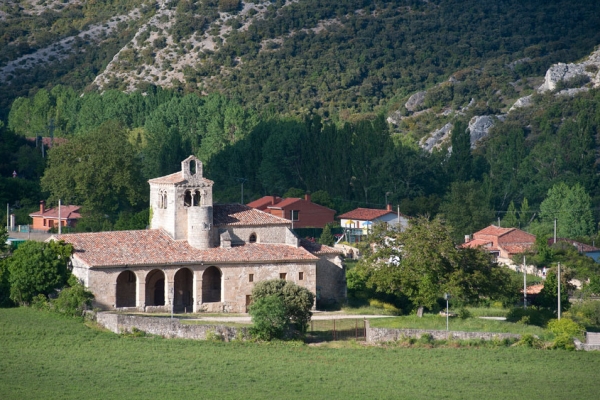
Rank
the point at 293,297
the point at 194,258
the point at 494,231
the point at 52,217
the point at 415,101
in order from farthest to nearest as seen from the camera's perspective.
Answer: the point at 415,101 → the point at 52,217 → the point at 494,231 → the point at 194,258 → the point at 293,297

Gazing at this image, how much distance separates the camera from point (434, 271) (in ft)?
224

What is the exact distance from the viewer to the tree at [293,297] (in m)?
64.4

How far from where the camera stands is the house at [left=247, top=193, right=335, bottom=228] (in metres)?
105

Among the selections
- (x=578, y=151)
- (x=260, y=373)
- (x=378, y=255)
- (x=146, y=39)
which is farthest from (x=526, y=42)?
(x=260, y=373)

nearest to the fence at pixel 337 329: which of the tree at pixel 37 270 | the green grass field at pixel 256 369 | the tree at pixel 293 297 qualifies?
the tree at pixel 293 297

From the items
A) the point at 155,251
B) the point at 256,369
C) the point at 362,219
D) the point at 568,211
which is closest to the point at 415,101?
the point at 568,211

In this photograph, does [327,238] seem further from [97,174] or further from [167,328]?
[167,328]

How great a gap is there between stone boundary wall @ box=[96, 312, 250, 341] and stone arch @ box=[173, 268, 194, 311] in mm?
5445

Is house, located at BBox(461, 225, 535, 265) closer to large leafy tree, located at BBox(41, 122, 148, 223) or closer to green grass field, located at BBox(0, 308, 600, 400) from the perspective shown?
large leafy tree, located at BBox(41, 122, 148, 223)

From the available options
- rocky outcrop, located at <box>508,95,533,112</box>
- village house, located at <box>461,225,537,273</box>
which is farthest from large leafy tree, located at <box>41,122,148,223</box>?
rocky outcrop, located at <box>508,95,533,112</box>

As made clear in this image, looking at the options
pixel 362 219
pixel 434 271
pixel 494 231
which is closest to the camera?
pixel 434 271

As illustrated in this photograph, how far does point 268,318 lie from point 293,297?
2.43 m

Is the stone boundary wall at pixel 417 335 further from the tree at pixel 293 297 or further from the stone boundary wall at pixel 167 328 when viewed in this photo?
the stone boundary wall at pixel 167 328

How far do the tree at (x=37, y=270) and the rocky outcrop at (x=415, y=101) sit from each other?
10262cm
